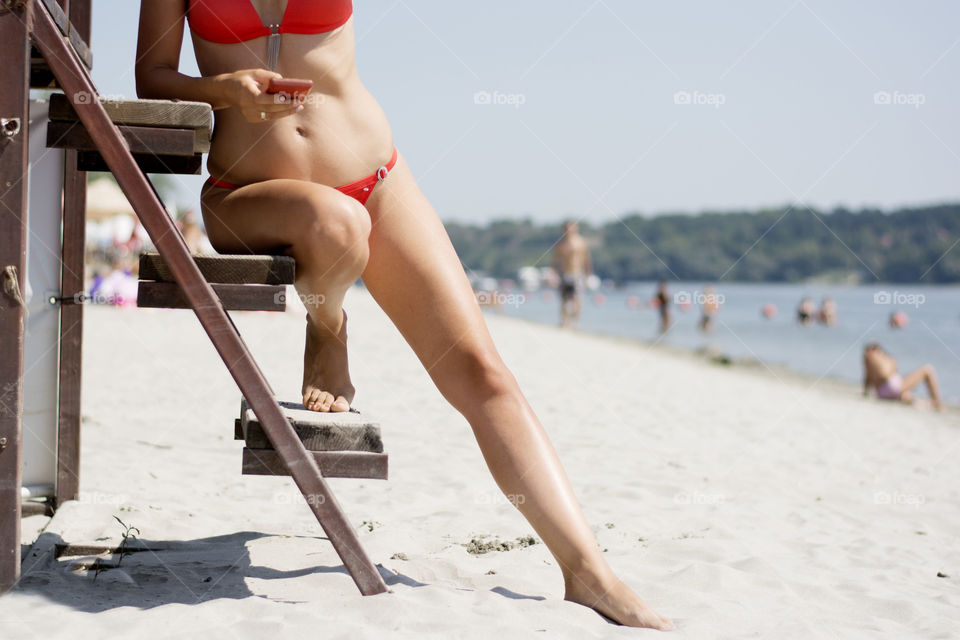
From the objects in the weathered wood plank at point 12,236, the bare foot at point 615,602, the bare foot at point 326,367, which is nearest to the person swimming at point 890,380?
the bare foot at point 615,602

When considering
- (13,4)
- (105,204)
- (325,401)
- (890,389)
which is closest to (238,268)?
(325,401)

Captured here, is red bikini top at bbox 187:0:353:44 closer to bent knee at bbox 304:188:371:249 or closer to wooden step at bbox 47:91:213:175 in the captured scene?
wooden step at bbox 47:91:213:175

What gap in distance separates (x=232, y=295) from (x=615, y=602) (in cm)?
126

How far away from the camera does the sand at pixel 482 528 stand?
2.28 metres

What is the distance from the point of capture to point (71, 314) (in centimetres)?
331

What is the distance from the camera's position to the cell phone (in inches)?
78.3

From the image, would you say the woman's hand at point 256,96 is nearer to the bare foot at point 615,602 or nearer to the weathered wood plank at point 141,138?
the weathered wood plank at point 141,138

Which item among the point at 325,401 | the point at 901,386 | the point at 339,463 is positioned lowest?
the point at 901,386

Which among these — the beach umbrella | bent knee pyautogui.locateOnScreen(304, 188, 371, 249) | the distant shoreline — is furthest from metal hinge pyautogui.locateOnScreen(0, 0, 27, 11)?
the beach umbrella

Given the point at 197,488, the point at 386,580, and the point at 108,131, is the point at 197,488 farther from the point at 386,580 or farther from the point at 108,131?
the point at 108,131

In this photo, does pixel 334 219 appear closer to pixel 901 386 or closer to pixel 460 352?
pixel 460 352

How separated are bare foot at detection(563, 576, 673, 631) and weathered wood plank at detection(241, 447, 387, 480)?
2.00 feet

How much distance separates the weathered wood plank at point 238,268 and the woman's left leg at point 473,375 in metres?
Result: 0.31

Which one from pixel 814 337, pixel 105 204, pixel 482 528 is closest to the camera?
pixel 482 528
